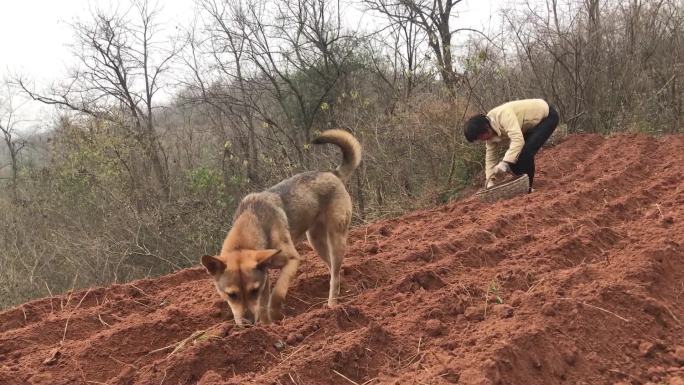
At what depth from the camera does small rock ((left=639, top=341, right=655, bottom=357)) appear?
3.29 m

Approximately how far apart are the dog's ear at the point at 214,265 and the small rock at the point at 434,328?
1.83 meters

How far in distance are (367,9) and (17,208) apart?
1602cm

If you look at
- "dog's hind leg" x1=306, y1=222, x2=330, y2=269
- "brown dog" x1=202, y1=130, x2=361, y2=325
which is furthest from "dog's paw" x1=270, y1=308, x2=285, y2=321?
"dog's hind leg" x1=306, y1=222, x2=330, y2=269

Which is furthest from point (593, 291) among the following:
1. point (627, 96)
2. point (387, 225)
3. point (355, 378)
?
point (627, 96)

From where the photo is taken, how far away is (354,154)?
653 cm

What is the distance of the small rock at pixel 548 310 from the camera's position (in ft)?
12.1

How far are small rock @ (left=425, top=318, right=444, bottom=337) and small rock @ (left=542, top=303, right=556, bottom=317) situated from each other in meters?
0.76

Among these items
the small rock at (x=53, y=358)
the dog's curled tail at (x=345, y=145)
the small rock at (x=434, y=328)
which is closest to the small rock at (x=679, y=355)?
the small rock at (x=434, y=328)

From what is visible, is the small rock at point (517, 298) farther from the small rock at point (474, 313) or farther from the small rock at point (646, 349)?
the small rock at point (646, 349)

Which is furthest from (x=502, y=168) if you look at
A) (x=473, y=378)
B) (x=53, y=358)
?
(x=53, y=358)

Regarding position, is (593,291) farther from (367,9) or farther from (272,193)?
(367,9)

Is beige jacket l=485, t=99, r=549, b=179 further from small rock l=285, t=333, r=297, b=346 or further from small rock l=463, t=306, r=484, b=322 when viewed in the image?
small rock l=285, t=333, r=297, b=346

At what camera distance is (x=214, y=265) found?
4.60 m

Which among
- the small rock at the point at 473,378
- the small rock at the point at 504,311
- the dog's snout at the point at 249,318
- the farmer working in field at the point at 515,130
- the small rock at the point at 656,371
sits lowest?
the small rock at the point at 656,371
